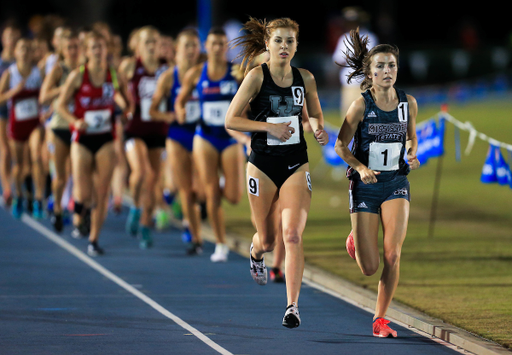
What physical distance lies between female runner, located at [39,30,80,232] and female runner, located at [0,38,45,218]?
4.32 feet

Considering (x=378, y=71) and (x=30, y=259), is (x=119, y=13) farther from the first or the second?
(x=378, y=71)

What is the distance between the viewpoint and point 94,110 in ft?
38.0

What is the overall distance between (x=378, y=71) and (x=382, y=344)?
2010 mm

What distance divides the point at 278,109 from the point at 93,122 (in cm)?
440

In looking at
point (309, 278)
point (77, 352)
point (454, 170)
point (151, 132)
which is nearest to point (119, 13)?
point (454, 170)

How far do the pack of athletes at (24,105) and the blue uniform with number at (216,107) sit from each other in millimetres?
4387

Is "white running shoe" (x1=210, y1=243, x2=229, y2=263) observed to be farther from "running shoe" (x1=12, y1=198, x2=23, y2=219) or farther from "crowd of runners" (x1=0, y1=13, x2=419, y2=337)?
"running shoe" (x1=12, y1=198, x2=23, y2=219)

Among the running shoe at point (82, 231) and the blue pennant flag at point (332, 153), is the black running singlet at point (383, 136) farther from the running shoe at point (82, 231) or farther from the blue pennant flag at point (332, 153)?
the blue pennant flag at point (332, 153)

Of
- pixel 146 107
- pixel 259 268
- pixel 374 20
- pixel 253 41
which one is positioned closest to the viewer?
pixel 253 41

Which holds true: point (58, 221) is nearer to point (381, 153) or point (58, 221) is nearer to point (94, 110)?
point (94, 110)

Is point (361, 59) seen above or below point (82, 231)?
A: above

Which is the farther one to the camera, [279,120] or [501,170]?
[501,170]

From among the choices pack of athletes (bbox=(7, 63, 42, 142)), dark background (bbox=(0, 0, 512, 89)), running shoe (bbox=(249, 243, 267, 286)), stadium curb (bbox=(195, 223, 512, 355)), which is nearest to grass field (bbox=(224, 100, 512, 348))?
stadium curb (bbox=(195, 223, 512, 355))

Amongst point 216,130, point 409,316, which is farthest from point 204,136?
point 409,316
